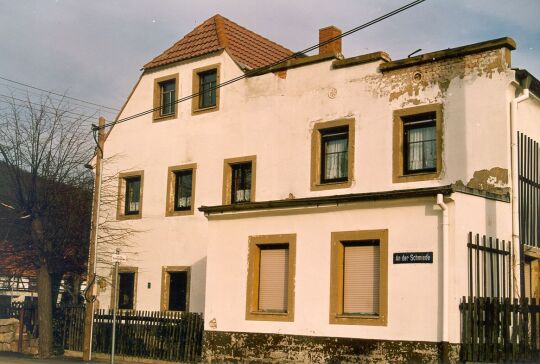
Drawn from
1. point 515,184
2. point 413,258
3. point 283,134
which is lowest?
point 413,258

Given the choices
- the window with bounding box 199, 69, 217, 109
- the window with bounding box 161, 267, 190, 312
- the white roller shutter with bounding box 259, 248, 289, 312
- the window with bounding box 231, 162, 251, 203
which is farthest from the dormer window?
the white roller shutter with bounding box 259, 248, 289, 312

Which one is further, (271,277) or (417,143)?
(417,143)

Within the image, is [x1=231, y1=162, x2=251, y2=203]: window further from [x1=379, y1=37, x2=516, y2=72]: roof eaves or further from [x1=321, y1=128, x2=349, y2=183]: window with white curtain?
[x1=379, y1=37, x2=516, y2=72]: roof eaves

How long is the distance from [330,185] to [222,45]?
6.78 meters

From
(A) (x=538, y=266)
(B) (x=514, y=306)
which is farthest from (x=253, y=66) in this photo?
(B) (x=514, y=306)

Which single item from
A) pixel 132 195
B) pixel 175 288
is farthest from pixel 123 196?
pixel 175 288

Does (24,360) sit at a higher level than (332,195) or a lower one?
lower

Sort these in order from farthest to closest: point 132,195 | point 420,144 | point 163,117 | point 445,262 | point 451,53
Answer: point 132,195
point 163,117
point 420,144
point 451,53
point 445,262

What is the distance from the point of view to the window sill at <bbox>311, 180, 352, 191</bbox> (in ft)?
68.0

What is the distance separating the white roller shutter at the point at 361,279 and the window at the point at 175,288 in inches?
314

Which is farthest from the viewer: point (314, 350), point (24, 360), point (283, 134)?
point (24, 360)

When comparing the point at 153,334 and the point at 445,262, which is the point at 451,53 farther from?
the point at 153,334

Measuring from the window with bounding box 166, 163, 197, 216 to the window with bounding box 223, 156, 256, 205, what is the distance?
4.79 feet

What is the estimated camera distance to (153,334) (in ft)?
74.7
